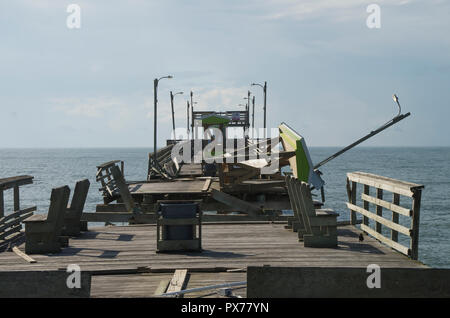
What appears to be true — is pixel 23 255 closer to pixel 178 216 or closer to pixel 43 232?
pixel 43 232

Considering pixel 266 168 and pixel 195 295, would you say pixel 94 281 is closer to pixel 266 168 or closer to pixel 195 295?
pixel 195 295

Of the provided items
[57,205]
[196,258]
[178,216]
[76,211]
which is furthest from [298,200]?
[76,211]

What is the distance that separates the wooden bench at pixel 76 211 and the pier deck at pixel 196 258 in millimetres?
292

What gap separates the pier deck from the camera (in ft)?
26.9

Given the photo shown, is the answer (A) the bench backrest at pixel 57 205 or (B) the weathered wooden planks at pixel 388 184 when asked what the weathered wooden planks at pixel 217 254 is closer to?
(A) the bench backrest at pixel 57 205

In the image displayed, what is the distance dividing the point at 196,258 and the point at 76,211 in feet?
12.3

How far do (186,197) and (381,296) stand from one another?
14.8 m

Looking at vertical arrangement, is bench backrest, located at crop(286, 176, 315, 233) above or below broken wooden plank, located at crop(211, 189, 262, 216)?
above

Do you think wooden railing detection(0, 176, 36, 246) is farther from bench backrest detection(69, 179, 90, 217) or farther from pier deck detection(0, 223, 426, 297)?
bench backrest detection(69, 179, 90, 217)

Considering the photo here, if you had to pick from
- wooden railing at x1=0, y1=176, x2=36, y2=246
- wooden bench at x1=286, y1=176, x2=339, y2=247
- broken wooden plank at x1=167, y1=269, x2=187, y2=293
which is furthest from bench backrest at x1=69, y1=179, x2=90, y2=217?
wooden bench at x1=286, y1=176, x2=339, y2=247

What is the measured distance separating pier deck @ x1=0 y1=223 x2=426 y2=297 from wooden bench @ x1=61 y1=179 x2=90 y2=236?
0.29 metres

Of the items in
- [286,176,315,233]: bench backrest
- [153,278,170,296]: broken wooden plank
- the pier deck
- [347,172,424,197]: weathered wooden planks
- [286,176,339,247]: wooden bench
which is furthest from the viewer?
[286,176,315,233]: bench backrest

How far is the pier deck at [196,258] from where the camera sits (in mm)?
8211
